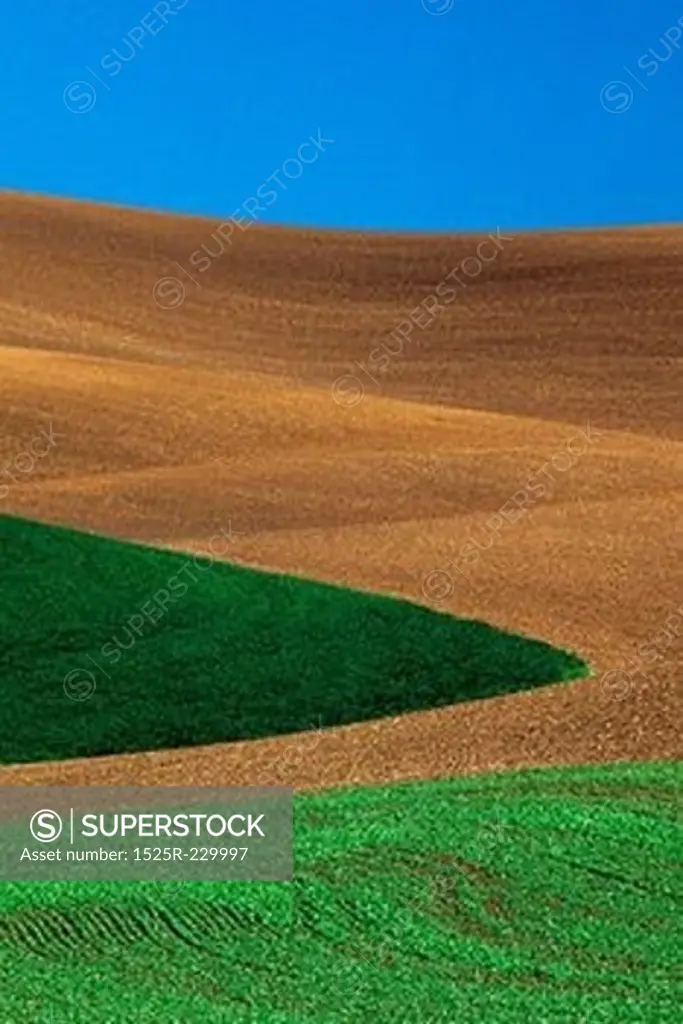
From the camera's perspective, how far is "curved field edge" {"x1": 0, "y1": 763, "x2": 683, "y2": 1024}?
5777mm

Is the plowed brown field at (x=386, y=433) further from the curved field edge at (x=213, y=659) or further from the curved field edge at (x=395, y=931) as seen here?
the curved field edge at (x=395, y=931)

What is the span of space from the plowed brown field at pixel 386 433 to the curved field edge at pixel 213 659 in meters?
0.62

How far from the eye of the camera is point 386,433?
30156 millimetres

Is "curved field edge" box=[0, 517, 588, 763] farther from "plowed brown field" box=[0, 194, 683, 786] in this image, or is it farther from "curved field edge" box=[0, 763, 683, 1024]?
"curved field edge" box=[0, 763, 683, 1024]

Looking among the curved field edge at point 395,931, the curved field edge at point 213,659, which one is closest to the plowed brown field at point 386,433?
the curved field edge at point 213,659

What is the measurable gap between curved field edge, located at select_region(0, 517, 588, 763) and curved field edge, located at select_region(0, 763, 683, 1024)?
6343 millimetres

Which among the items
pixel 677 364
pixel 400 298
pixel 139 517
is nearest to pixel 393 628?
pixel 139 517

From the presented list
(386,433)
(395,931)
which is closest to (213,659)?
(395,931)

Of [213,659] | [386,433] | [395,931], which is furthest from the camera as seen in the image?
[386,433]

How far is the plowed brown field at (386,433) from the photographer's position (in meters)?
13.6

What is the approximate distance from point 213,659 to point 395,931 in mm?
8958

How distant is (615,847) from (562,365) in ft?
119

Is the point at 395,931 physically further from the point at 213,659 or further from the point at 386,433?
the point at 386,433

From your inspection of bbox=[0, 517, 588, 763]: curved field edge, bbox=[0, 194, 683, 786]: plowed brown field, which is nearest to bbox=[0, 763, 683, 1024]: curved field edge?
bbox=[0, 194, 683, 786]: plowed brown field
